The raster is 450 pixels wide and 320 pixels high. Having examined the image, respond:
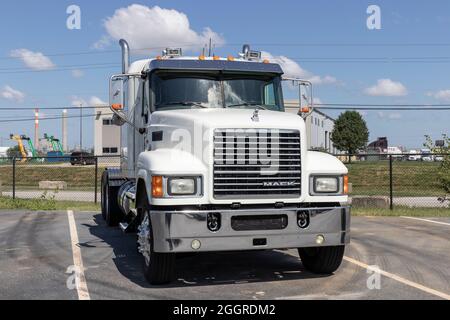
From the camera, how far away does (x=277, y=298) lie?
19.0 feet

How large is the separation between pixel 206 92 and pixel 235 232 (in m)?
2.25

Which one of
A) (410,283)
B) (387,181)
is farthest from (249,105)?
(387,181)

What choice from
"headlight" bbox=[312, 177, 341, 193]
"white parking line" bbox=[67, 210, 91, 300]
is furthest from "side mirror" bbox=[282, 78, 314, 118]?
"white parking line" bbox=[67, 210, 91, 300]

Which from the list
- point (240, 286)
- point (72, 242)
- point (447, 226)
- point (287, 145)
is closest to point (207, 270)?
point (240, 286)

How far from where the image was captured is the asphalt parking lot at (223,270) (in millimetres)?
6031

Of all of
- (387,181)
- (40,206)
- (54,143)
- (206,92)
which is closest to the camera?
(206,92)

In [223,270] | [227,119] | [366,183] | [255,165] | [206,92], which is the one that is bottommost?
[223,270]

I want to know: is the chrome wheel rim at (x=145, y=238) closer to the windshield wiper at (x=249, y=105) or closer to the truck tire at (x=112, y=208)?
the windshield wiper at (x=249, y=105)

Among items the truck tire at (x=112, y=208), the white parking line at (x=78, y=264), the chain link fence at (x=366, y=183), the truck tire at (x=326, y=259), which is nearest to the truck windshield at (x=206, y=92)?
the truck tire at (x=326, y=259)

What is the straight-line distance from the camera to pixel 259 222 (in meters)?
6.12

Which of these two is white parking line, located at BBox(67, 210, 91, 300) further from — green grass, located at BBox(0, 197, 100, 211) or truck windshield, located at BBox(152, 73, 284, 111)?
green grass, located at BBox(0, 197, 100, 211)

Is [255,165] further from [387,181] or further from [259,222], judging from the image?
[387,181]

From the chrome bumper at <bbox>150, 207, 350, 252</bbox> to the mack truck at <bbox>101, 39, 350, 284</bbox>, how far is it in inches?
0.4
